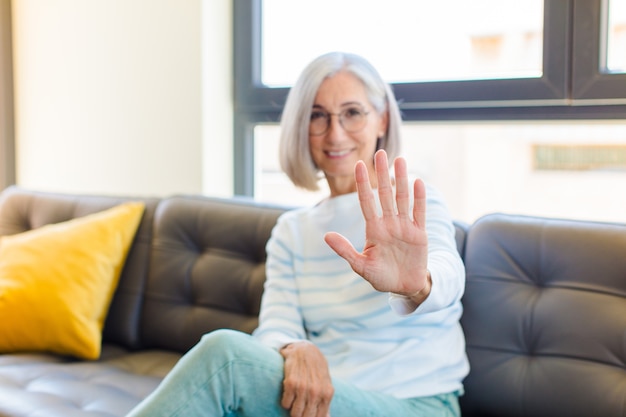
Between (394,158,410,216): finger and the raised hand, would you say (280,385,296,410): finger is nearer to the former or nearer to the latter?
the raised hand

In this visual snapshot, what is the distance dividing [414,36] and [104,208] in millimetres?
1115

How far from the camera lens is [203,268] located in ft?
6.80

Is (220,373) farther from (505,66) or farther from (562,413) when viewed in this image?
(505,66)

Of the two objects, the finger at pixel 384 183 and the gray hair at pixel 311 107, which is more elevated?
the gray hair at pixel 311 107

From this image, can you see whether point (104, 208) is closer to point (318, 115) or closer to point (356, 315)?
point (318, 115)

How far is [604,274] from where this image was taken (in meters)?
1.53

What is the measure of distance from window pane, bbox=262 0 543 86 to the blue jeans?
1.12m

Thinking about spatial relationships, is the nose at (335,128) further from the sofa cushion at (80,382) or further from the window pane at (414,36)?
the sofa cushion at (80,382)

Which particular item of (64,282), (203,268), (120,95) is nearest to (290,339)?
(203,268)

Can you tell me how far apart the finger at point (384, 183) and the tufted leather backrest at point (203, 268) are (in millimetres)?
816

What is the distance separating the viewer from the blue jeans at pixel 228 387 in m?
1.29

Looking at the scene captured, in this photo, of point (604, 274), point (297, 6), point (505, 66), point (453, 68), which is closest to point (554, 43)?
point (505, 66)

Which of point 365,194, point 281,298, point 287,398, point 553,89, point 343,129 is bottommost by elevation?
point 287,398

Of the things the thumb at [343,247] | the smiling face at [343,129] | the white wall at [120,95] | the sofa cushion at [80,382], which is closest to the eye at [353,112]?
the smiling face at [343,129]
